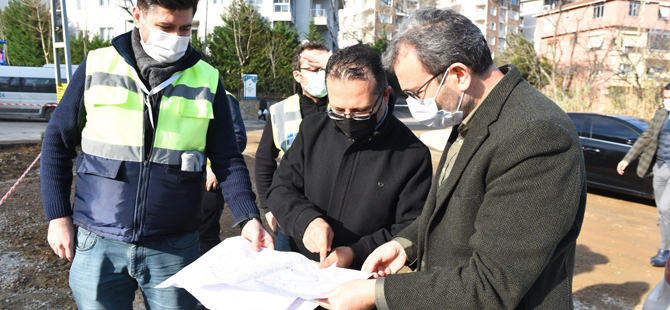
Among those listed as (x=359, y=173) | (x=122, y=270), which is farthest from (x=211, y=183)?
(x=359, y=173)

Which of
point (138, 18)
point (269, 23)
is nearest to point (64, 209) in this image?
point (138, 18)

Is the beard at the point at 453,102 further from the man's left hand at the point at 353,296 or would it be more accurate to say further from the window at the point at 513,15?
the window at the point at 513,15

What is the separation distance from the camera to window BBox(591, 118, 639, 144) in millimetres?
8959

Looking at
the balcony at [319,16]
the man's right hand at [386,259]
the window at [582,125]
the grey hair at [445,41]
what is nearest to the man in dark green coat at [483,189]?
the grey hair at [445,41]

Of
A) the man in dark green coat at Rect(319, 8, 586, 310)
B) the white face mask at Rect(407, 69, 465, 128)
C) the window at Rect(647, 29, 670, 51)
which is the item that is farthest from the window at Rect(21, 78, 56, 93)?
the window at Rect(647, 29, 670, 51)

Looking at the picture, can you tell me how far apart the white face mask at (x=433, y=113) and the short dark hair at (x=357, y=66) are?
415 mm

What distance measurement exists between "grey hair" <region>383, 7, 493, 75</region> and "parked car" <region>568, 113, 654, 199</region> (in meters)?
8.27

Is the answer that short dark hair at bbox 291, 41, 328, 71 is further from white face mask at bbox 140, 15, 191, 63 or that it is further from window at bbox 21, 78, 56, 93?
window at bbox 21, 78, 56, 93

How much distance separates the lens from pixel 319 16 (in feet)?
135

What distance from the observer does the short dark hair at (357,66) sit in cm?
223

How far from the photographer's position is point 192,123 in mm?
2277

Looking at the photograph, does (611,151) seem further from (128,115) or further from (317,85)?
(128,115)

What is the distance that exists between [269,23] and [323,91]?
1381 inches

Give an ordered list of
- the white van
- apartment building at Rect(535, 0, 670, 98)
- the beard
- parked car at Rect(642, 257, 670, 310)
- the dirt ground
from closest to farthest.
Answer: the beard → parked car at Rect(642, 257, 670, 310) → the dirt ground → apartment building at Rect(535, 0, 670, 98) → the white van
